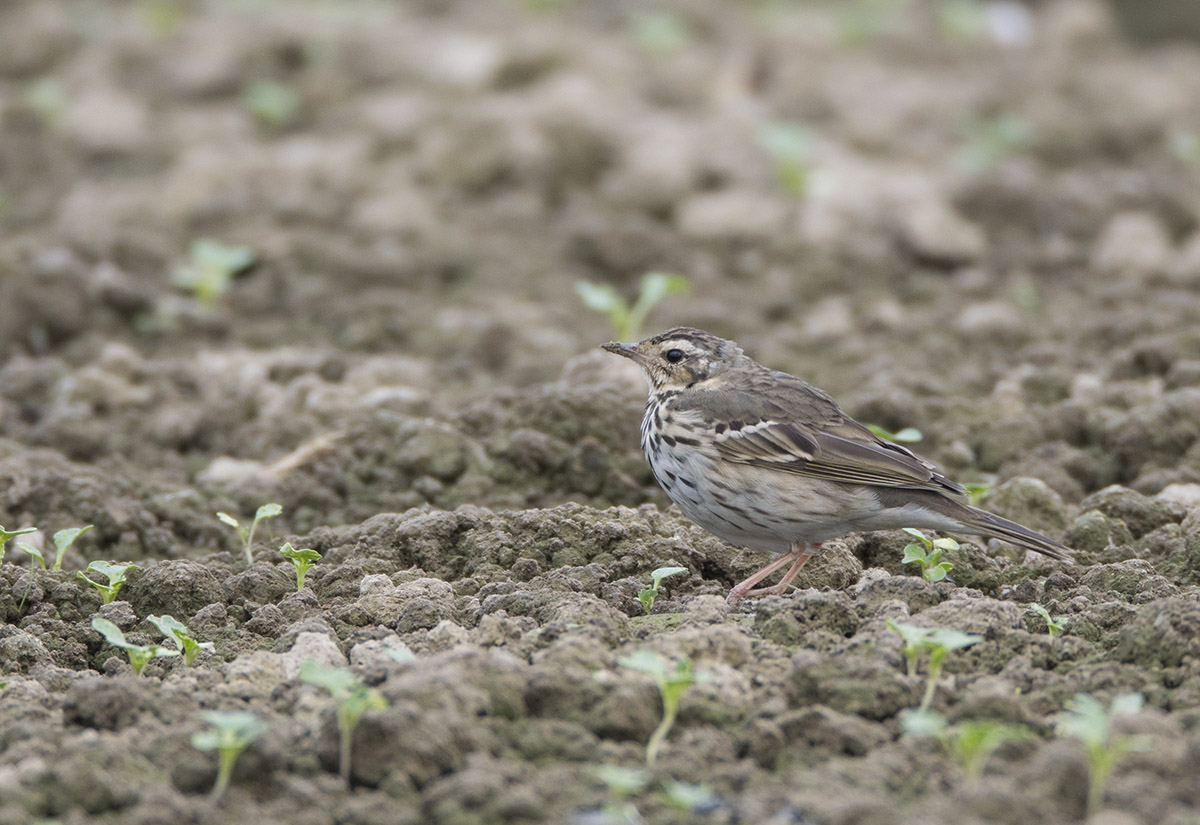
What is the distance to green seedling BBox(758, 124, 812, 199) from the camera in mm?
10078

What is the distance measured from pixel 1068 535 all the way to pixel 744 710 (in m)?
2.30

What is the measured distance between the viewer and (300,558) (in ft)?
16.5

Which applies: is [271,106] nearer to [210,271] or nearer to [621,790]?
[210,271]

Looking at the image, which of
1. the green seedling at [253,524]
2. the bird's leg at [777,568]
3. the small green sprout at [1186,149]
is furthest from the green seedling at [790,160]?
the green seedling at [253,524]

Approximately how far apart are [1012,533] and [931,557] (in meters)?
0.31

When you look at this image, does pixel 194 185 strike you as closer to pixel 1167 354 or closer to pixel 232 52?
pixel 232 52

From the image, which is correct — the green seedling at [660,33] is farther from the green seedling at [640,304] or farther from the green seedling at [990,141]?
the green seedling at [640,304]

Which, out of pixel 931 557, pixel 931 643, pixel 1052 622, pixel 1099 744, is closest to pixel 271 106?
pixel 931 557

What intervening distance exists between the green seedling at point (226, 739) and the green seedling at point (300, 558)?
1432mm

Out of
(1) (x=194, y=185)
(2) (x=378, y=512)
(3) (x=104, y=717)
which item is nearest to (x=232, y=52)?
(1) (x=194, y=185)

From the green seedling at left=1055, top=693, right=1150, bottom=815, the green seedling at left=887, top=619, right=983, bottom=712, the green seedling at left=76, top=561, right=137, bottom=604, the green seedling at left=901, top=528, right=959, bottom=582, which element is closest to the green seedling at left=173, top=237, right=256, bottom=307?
the green seedling at left=76, top=561, right=137, bottom=604

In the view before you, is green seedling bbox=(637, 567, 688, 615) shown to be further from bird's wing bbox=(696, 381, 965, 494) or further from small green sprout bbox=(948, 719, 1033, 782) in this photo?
small green sprout bbox=(948, 719, 1033, 782)

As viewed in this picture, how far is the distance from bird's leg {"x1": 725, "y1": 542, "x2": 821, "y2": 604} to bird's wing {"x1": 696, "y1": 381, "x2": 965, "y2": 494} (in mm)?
329

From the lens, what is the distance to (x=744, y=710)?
390 cm
